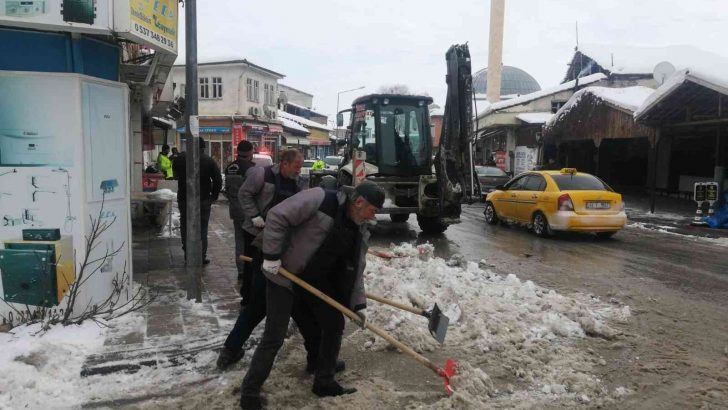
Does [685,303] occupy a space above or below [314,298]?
below

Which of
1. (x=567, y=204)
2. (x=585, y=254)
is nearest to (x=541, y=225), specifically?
(x=567, y=204)

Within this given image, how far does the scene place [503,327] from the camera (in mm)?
5293

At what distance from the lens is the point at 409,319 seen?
5.42 m

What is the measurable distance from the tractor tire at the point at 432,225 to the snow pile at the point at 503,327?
16.3ft

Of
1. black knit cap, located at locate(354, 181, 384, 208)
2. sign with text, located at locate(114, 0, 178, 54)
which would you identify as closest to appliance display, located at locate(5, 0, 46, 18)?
sign with text, located at locate(114, 0, 178, 54)

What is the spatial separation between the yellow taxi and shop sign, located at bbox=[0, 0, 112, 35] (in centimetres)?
919

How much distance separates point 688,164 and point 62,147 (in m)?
23.0

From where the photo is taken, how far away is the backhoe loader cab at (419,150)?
11.6 metres

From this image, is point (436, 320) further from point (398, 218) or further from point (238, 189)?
point (398, 218)

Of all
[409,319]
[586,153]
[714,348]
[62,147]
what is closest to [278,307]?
[409,319]

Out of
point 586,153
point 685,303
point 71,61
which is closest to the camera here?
point 71,61

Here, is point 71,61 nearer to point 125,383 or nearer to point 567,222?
point 125,383

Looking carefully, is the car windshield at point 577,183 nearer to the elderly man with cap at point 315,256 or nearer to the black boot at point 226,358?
the elderly man with cap at point 315,256

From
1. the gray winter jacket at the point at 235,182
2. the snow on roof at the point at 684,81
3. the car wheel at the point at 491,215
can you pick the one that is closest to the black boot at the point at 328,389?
the gray winter jacket at the point at 235,182
